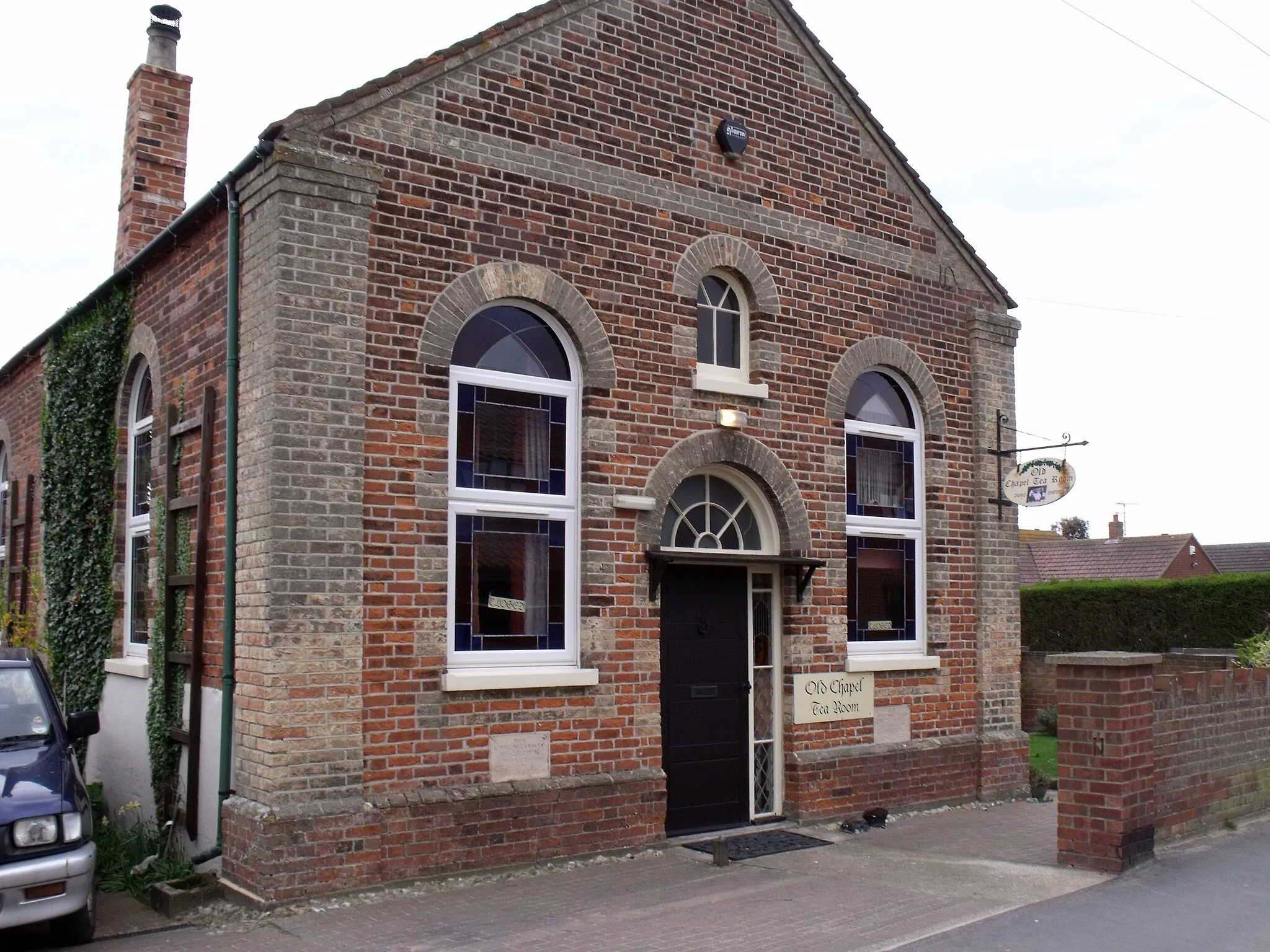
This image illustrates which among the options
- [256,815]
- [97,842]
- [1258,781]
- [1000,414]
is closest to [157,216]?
[97,842]

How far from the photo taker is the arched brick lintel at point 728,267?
10.1 metres

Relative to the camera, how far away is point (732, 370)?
1049cm

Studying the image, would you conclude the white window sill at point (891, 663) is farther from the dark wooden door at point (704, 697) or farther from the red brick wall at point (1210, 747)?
the red brick wall at point (1210, 747)

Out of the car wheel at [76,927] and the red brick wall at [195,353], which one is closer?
the car wheel at [76,927]

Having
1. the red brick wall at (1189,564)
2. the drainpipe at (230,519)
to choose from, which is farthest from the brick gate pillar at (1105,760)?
the red brick wall at (1189,564)

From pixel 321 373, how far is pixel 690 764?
438 cm

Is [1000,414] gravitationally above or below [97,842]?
above

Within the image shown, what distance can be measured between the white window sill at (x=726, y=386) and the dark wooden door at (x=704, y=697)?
1490 mm

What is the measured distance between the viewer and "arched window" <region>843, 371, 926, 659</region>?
1124cm

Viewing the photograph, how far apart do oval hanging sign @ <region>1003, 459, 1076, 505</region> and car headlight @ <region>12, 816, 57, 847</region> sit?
28.6ft

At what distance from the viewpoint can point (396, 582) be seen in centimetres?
827

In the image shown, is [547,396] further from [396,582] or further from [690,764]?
[690,764]

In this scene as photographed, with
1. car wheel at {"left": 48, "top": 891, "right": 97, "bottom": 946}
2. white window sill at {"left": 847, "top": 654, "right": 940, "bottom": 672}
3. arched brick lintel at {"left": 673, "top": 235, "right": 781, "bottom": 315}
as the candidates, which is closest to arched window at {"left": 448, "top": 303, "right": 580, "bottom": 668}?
arched brick lintel at {"left": 673, "top": 235, "right": 781, "bottom": 315}

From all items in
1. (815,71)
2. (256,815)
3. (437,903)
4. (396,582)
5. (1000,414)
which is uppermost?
(815,71)
